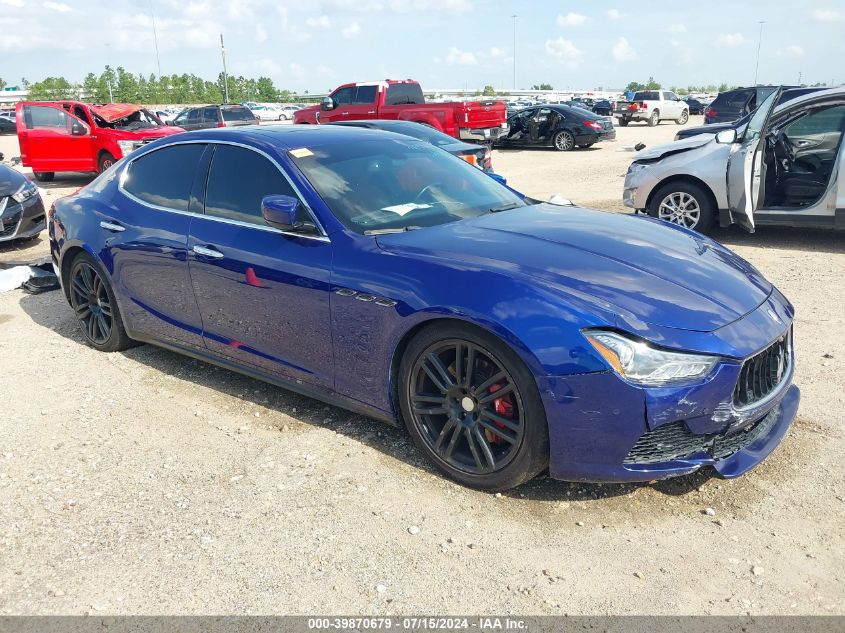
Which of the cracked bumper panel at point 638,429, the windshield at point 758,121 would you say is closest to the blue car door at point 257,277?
the cracked bumper panel at point 638,429

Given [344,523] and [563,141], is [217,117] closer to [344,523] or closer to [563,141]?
[563,141]

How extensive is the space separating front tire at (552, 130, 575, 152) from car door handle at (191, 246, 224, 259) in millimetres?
19865

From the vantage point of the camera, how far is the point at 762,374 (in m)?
3.18

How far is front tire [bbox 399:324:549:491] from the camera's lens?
306 centimetres

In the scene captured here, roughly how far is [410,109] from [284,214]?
1643 centimetres

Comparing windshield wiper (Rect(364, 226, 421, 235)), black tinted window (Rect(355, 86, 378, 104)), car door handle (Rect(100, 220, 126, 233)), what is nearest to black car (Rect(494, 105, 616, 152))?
black tinted window (Rect(355, 86, 378, 104))

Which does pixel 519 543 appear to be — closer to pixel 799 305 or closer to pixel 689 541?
pixel 689 541

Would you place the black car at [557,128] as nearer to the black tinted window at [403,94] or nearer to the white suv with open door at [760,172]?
the black tinted window at [403,94]

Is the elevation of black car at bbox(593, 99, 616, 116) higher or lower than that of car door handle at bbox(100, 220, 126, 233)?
higher

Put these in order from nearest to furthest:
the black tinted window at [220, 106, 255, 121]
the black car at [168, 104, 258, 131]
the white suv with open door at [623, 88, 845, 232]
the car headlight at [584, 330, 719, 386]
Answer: the car headlight at [584, 330, 719, 386], the white suv with open door at [623, 88, 845, 232], the black car at [168, 104, 258, 131], the black tinted window at [220, 106, 255, 121]

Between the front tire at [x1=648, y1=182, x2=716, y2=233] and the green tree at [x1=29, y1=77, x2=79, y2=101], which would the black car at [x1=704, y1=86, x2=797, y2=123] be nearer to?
the front tire at [x1=648, y1=182, x2=716, y2=233]

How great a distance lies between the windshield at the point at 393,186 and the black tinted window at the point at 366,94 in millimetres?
16609

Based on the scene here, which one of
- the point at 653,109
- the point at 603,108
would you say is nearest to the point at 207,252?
the point at 653,109

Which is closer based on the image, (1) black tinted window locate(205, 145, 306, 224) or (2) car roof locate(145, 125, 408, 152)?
(1) black tinted window locate(205, 145, 306, 224)
